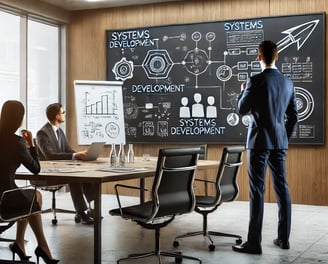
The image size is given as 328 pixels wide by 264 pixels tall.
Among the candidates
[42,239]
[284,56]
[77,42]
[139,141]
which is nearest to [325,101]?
[284,56]

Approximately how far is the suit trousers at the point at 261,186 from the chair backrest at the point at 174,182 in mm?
586

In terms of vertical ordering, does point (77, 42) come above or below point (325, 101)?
above

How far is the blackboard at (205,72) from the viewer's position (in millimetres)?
7113

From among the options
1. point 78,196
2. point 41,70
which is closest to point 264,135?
point 78,196

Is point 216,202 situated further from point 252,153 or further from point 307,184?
point 307,184

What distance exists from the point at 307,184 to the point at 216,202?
3.16 metres

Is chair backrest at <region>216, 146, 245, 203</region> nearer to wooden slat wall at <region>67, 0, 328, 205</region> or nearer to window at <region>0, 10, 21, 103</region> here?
wooden slat wall at <region>67, 0, 328, 205</region>

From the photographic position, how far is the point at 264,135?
419cm

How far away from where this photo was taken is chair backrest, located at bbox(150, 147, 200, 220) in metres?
3.60

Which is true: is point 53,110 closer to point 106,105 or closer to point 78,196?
point 78,196

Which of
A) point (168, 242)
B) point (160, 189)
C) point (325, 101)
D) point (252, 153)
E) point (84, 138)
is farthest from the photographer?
point (84, 138)

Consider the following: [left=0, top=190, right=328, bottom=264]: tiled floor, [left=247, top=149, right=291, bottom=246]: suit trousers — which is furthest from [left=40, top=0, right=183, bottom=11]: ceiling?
[left=247, top=149, right=291, bottom=246]: suit trousers

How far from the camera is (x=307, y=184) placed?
716 centimetres

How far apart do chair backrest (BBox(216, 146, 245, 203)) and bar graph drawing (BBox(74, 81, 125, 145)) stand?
3526 millimetres
